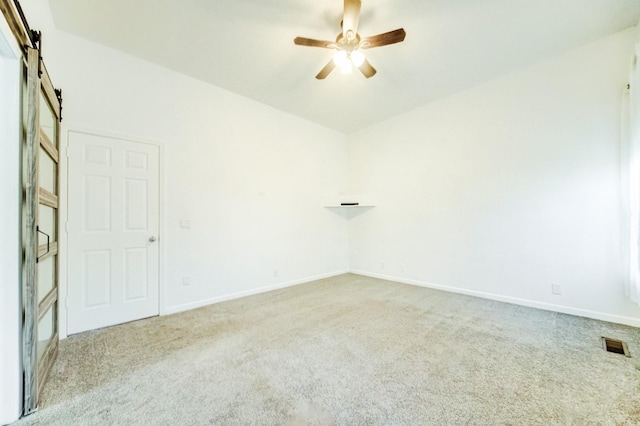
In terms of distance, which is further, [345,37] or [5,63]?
[345,37]

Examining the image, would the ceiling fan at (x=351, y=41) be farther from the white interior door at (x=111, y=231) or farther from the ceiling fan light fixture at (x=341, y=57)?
the white interior door at (x=111, y=231)

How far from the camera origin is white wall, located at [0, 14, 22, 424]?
4.77ft

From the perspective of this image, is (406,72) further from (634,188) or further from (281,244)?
(281,244)

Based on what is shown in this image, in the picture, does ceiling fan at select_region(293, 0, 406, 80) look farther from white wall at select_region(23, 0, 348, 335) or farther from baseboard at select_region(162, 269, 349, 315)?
A: baseboard at select_region(162, 269, 349, 315)

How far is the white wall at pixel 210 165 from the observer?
2.86 meters

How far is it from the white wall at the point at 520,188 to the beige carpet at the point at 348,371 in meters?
0.55

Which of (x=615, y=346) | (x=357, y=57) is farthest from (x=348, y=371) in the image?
(x=357, y=57)

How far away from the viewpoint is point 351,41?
96.5 inches

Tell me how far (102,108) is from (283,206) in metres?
2.68

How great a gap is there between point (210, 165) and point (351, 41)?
2.43m

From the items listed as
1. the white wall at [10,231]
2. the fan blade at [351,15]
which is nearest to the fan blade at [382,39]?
the fan blade at [351,15]

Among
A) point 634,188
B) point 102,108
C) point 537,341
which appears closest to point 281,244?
point 102,108

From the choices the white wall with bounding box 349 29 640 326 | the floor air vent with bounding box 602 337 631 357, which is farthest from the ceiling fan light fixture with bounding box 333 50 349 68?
the floor air vent with bounding box 602 337 631 357

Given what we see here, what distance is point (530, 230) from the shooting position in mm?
3451
